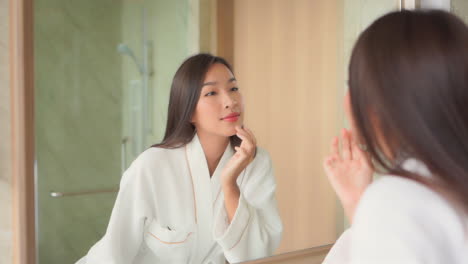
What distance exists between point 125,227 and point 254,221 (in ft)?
1.17

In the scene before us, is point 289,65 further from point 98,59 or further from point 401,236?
point 401,236

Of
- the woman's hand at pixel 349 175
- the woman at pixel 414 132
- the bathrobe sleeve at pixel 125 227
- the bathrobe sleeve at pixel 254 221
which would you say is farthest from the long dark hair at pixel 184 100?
the woman at pixel 414 132

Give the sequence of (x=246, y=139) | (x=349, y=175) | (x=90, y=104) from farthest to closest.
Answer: (x=246, y=139)
(x=90, y=104)
(x=349, y=175)

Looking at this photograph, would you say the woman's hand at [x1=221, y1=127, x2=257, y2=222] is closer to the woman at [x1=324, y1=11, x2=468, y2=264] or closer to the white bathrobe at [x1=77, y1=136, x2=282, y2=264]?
the white bathrobe at [x1=77, y1=136, x2=282, y2=264]

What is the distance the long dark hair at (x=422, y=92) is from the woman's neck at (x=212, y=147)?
0.55 meters

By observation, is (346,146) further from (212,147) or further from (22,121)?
(22,121)

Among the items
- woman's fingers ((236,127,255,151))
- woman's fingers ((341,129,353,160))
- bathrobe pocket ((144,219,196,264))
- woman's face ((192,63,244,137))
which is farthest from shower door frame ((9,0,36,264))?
woman's fingers ((341,129,353,160))

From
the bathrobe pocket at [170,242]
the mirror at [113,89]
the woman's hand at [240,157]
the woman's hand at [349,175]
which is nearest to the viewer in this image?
the woman's hand at [349,175]

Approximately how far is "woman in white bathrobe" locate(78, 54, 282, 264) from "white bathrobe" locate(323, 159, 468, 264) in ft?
1.95

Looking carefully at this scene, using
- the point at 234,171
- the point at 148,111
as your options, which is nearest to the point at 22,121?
the point at 148,111

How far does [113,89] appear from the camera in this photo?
3.18 feet

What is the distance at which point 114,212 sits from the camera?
3.22 ft

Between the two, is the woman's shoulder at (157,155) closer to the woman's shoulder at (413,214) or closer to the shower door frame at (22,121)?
the shower door frame at (22,121)

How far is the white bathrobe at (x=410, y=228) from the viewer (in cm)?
Answer: 50
